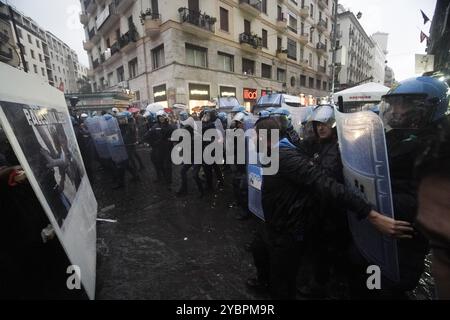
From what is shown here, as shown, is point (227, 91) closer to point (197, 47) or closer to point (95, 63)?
point (197, 47)

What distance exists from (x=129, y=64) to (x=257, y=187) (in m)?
21.2

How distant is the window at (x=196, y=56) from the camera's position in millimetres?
16047

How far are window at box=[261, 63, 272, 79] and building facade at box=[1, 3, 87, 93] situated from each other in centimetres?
3512

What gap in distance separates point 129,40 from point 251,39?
32.1 feet

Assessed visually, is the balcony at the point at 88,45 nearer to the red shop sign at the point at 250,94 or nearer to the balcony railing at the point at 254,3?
the balcony railing at the point at 254,3

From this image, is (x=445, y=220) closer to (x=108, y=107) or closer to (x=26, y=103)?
(x=26, y=103)

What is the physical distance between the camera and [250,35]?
63.4 ft

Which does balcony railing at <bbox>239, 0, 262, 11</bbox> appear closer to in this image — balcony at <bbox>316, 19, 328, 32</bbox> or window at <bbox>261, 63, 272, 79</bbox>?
window at <bbox>261, 63, 272, 79</bbox>

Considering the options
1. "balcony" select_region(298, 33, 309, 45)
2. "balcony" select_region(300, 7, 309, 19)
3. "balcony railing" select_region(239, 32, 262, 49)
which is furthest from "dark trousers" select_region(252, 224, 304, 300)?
"balcony" select_region(300, 7, 309, 19)

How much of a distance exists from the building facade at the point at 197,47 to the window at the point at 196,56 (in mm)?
64

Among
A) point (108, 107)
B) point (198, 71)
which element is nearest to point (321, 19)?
point (198, 71)

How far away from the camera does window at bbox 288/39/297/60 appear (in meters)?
25.9

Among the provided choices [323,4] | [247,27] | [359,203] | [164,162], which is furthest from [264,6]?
[359,203]

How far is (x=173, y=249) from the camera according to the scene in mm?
3256
